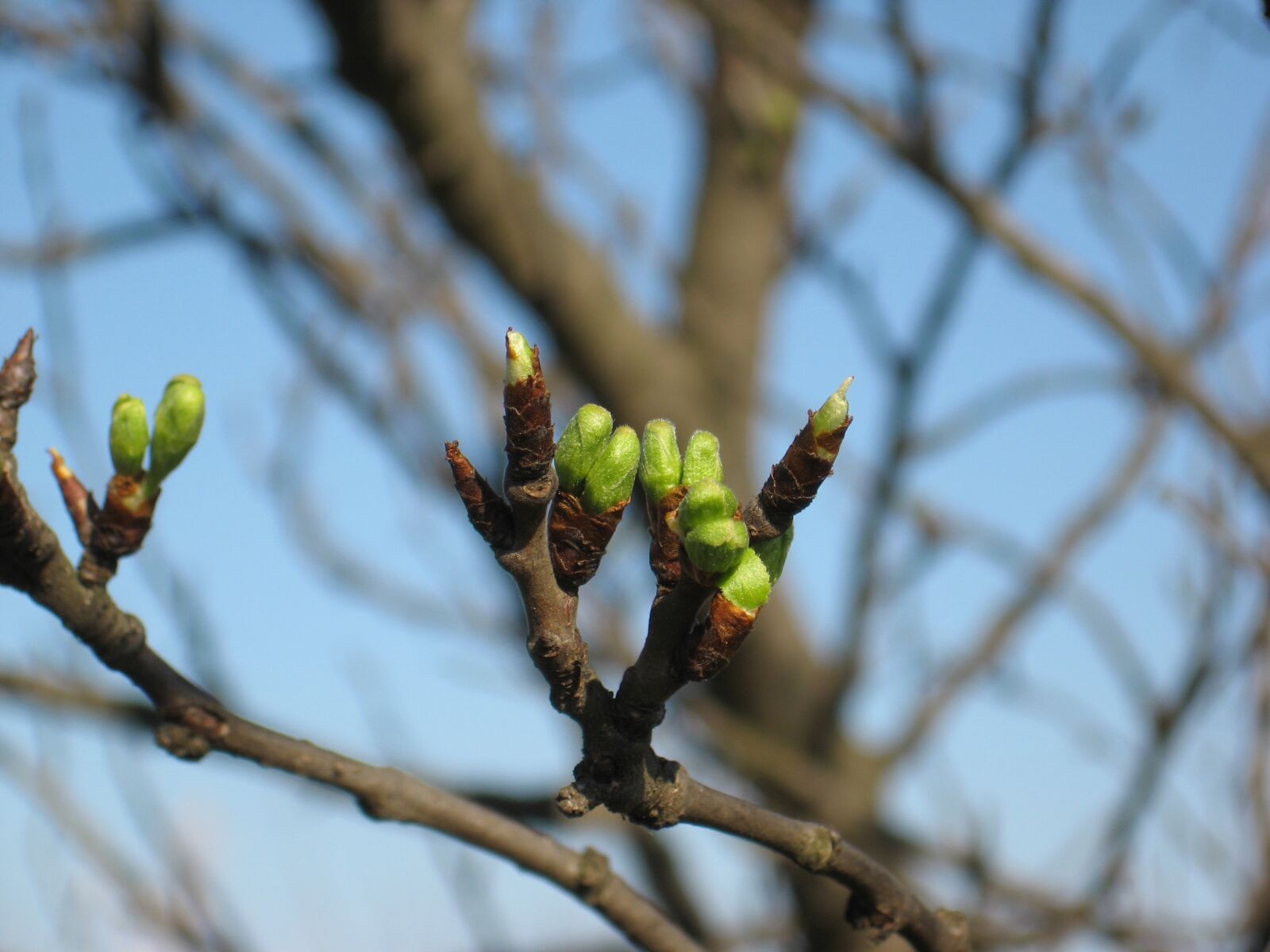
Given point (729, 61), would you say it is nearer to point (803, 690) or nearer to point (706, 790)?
point (803, 690)

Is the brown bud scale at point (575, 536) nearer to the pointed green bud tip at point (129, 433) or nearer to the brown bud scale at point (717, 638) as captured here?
the brown bud scale at point (717, 638)

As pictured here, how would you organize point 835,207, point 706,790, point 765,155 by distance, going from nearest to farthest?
point 706,790 < point 835,207 < point 765,155

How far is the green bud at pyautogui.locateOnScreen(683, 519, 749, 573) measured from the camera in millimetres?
791

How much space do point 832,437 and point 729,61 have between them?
3553 millimetres

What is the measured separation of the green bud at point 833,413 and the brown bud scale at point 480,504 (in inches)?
9.4

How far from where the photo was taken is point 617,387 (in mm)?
3449

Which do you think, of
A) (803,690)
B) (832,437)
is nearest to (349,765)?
(832,437)

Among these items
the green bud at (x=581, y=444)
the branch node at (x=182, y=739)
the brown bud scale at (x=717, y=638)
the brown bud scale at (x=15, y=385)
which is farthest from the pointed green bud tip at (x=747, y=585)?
the brown bud scale at (x=15, y=385)

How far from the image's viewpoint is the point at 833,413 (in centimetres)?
80

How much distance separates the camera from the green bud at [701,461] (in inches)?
35.9

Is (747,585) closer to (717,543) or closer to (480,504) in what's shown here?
(717,543)

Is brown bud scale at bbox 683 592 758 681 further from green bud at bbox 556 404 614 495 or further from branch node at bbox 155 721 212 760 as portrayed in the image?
branch node at bbox 155 721 212 760

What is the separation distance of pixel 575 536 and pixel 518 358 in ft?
0.62

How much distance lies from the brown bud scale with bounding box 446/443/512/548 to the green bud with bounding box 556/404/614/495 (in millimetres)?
52
